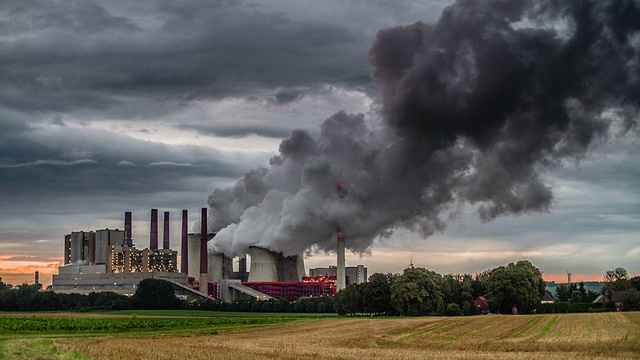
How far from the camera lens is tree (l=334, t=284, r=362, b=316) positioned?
13800 cm

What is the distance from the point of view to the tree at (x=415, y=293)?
12950cm

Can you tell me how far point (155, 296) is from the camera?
18262 centimetres

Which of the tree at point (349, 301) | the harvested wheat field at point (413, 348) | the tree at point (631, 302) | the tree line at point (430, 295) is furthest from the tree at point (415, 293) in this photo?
the harvested wheat field at point (413, 348)

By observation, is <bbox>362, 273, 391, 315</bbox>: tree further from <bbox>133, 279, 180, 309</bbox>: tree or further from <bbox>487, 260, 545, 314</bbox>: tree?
<bbox>133, 279, 180, 309</bbox>: tree

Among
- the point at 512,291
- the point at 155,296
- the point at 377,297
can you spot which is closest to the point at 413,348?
the point at 377,297

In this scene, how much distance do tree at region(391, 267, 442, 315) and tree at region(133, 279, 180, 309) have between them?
70.2 metres

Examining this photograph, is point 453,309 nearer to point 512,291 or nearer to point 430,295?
point 430,295

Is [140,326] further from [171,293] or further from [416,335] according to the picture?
[171,293]

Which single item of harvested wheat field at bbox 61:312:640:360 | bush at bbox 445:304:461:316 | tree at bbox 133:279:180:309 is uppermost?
tree at bbox 133:279:180:309

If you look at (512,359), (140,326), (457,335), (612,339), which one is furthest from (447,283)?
(512,359)

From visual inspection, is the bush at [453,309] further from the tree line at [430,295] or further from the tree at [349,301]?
the tree at [349,301]

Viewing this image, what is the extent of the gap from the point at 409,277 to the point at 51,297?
88995 mm

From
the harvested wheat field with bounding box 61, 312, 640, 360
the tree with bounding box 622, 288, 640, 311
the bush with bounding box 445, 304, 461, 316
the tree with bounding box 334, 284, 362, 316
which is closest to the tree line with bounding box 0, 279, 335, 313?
the tree with bounding box 334, 284, 362, 316

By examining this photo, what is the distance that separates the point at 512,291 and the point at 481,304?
1547cm
